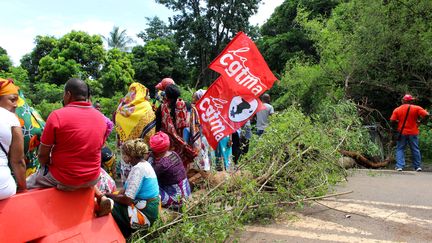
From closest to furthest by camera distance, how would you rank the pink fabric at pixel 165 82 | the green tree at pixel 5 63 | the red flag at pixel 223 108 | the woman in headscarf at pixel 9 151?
the woman in headscarf at pixel 9 151, the pink fabric at pixel 165 82, the red flag at pixel 223 108, the green tree at pixel 5 63

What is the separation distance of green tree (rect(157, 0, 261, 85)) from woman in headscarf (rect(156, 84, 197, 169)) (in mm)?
26871

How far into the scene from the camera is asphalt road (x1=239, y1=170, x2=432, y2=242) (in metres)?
4.29

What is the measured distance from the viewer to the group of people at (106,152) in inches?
117

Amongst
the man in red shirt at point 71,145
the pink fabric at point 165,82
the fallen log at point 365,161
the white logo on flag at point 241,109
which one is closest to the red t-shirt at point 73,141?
the man in red shirt at point 71,145

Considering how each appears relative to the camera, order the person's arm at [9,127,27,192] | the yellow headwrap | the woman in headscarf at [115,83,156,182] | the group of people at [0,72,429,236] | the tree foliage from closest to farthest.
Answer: the person's arm at [9,127,27,192], the group of people at [0,72,429,236], the yellow headwrap, the woman in headscarf at [115,83,156,182], the tree foliage

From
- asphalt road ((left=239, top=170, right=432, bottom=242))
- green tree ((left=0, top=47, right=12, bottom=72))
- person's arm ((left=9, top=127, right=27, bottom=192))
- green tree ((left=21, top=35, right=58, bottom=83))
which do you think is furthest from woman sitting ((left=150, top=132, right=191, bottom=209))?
green tree ((left=21, top=35, right=58, bottom=83))

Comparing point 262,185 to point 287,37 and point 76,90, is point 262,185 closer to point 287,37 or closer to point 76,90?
point 76,90

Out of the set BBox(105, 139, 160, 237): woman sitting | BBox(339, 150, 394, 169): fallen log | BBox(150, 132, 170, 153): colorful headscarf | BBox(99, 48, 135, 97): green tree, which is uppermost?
BBox(99, 48, 135, 97): green tree

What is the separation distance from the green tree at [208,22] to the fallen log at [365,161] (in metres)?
22.7

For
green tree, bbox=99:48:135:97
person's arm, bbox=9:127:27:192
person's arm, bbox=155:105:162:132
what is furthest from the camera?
green tree, bbox=99:48:135:97

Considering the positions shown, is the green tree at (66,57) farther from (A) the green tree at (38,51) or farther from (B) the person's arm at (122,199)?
(B) the person's arm at (122,199)

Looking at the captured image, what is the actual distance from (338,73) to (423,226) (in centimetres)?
905

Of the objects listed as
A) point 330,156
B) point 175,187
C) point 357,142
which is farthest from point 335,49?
point 175,187

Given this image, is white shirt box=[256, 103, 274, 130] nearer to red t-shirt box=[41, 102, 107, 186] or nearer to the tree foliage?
the tree foliage
